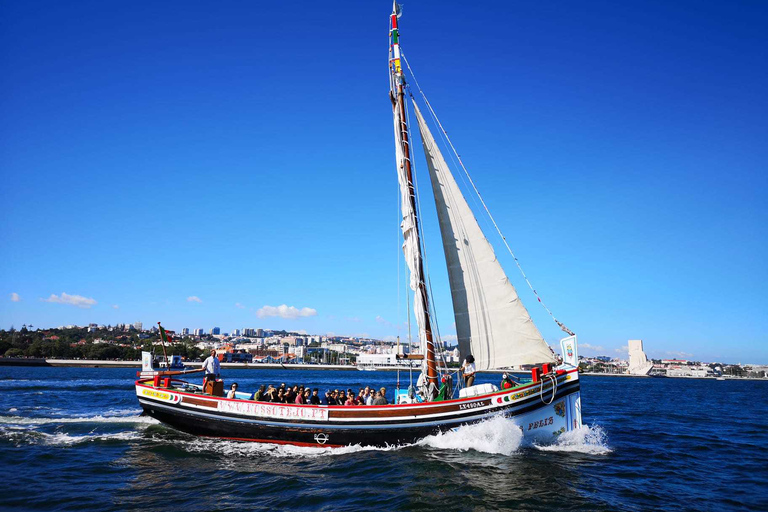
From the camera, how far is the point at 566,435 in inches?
646

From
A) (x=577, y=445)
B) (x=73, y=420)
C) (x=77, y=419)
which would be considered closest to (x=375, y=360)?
(x=77, y=419)

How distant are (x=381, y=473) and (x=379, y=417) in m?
2.48

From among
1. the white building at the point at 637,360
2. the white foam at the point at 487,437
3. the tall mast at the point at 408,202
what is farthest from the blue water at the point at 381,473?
the white building at the point at 637,360

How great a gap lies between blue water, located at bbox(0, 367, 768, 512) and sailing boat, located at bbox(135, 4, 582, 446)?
0.64 meters

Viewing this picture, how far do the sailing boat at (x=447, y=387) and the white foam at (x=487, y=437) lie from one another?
22 cm

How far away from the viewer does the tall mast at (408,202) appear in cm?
1786

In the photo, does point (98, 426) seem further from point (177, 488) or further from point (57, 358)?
point (57, 358)

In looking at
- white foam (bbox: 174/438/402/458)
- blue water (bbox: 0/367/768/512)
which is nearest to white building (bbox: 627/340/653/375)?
blue water (bbox: 0/367/768/512)

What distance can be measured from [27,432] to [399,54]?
2327 centimetres

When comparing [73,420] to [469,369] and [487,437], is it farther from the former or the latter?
[487,437]

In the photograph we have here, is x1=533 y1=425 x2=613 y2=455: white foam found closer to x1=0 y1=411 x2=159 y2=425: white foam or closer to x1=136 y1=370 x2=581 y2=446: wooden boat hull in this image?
x1=136 y1=370 x2=581 y2=446: wooden boat hull

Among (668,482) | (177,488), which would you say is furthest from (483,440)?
(177,488)

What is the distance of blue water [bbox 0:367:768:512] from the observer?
11.6 meters

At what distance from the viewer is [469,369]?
54.2ft
